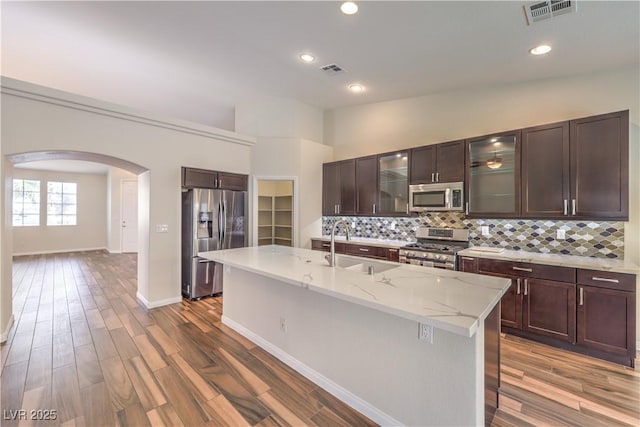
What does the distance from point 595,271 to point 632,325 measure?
501 millimetres

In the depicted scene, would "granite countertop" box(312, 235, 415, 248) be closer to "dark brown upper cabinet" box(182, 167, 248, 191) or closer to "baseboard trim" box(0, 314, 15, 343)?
"dark brown upper cabinet" box(182, 167, 248, 191)

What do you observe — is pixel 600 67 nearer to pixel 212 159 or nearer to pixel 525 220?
pixel 525 220

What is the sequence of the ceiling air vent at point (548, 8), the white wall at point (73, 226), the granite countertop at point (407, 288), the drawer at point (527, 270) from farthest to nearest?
the white wall at point (73, 226)
the drawer at point (527, 270)
the ceiling air vent at point (548, 8)
the granite countertop at point (407, 288)

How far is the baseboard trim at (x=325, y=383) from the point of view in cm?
177

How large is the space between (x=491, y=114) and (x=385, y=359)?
373cm

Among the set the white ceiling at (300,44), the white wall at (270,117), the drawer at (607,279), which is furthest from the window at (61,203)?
the drawer at (607,279)

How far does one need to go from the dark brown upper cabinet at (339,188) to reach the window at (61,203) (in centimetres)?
896

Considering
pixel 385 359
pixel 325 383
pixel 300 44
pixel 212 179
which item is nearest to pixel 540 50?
pixel 300 44

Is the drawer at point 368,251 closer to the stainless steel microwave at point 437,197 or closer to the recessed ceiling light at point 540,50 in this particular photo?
the stainless steel microwave at point 437,197

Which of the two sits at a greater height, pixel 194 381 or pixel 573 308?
pixel 573 308

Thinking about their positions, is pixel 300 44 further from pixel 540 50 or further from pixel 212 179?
pixel 540 50

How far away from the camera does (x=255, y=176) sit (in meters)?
5.07

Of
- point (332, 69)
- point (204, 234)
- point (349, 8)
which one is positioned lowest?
point (204, 234)

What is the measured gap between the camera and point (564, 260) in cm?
281
